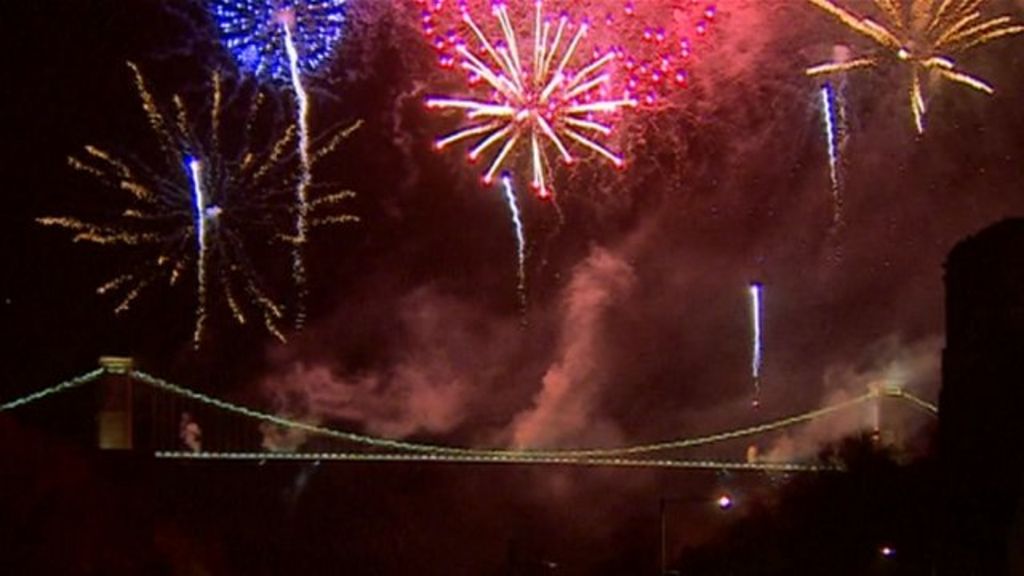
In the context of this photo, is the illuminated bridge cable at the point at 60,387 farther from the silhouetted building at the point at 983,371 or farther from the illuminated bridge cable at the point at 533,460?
the silhouetted building at the point at 983,371

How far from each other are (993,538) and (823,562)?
2.83 meters

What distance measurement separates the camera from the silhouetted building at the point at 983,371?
2620cm

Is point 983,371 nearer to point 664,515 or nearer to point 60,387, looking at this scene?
point 664,515

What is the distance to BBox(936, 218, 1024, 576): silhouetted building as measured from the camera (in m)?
26.2

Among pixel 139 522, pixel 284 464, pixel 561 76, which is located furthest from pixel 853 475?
pixel 139 522

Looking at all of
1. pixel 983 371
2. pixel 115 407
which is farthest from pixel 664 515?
pixel 115 407

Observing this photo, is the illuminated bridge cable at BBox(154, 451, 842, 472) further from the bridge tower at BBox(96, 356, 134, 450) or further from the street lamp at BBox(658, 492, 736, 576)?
the street lamp at BBox(658, 492, 736, 576)

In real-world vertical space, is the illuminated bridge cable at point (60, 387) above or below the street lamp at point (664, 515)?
above

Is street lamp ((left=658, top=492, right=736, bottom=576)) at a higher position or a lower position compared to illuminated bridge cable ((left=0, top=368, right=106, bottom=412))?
lower

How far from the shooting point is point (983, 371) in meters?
28.1

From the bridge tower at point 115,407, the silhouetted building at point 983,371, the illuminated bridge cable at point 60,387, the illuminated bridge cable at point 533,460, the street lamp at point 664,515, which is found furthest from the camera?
the illuminated bridge cable at point 533,460

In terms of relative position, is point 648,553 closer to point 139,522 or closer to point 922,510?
point 922,510

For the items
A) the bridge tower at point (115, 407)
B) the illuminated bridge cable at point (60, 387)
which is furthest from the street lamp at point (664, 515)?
the illuminated bridge cable at point (60, 387)

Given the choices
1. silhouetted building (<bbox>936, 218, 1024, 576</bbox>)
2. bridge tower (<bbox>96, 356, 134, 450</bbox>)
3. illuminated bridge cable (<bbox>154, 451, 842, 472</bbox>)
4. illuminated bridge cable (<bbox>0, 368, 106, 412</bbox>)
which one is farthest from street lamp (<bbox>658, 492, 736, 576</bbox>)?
illuminated bridge cable (<bbox>0, 368, 106, 412</bbox>)
